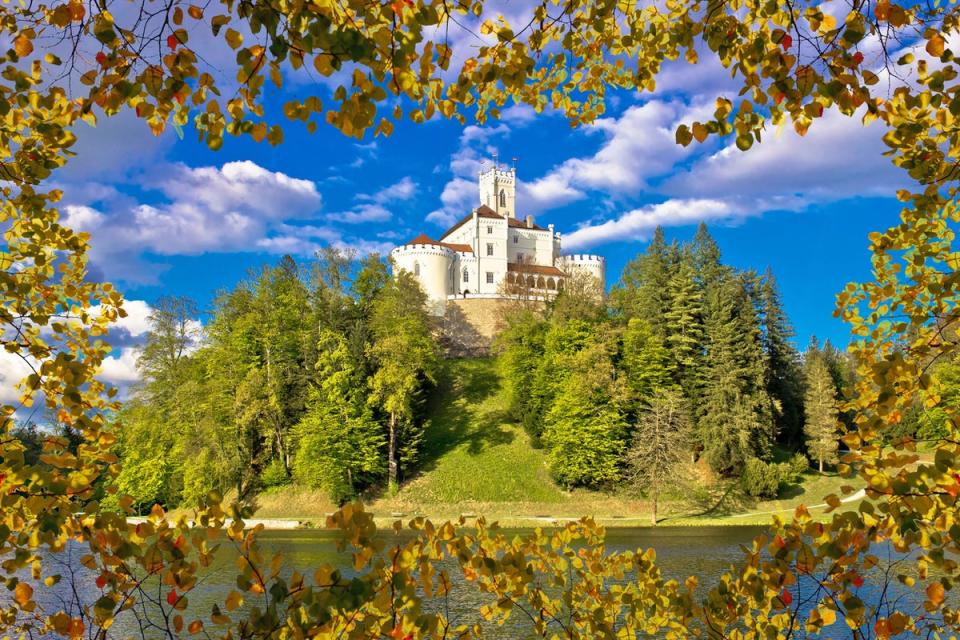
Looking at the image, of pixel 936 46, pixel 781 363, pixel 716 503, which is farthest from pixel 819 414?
pixel 936 46

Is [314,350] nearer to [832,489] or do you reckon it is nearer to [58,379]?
[832,489]

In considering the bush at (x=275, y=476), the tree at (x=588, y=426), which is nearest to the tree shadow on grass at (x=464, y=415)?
the tree at (x=588, y=426)

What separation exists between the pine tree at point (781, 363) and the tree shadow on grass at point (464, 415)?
1668 centimetres

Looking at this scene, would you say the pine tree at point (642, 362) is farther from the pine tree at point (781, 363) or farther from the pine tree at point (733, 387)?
the pine tree at point (781, 363)

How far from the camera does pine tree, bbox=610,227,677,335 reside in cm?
3856

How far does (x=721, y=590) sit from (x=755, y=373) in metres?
35.2

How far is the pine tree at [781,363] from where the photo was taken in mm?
39188

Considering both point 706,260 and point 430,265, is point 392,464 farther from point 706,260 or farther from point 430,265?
point 430,265

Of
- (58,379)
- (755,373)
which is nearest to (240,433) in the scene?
(755,373)

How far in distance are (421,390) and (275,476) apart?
847cm

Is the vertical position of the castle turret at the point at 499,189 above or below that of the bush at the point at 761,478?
above

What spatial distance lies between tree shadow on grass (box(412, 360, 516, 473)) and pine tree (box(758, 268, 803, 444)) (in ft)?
54.7

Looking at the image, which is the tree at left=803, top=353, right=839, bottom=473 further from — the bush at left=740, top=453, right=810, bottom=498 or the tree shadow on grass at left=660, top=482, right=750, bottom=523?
the tree shadow on grass at left=660, top=482, right=750, bottom=523

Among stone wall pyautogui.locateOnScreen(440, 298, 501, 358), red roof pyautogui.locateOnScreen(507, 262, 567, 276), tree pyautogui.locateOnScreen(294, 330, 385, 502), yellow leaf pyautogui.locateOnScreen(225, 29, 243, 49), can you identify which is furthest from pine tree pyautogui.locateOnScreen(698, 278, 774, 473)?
yellow leaf pyautogui.locateOnScreen(225, 29, 243, 49)
